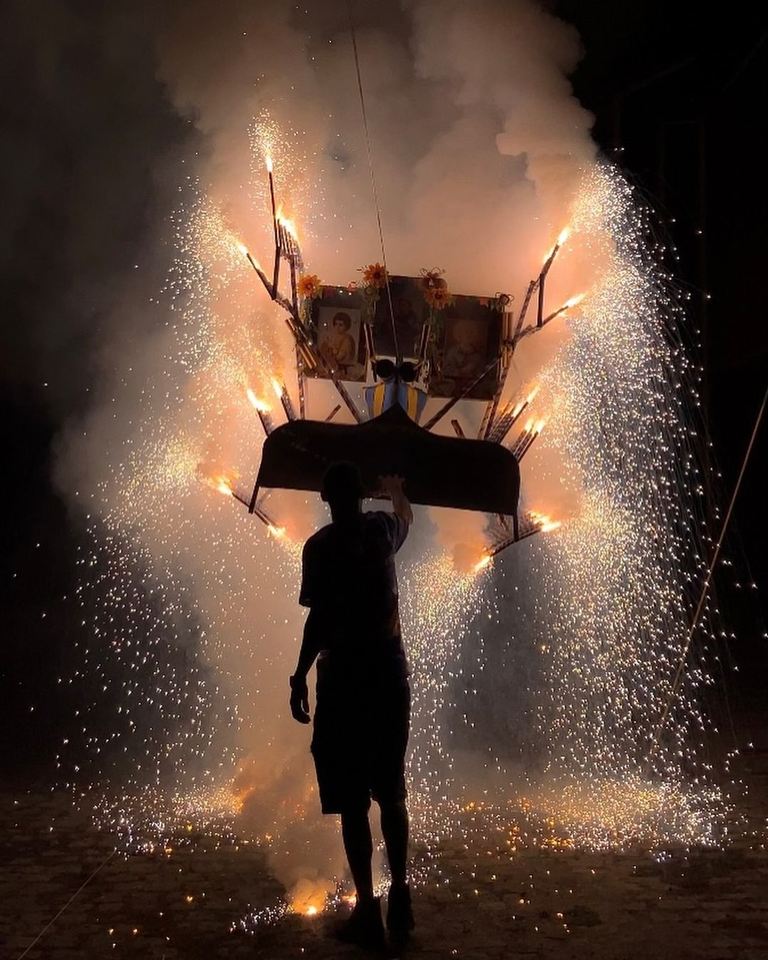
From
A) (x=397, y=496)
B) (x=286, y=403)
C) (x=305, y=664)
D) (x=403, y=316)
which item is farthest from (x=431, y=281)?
(x=305, y=664)

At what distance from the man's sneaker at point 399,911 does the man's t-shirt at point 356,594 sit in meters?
0.77

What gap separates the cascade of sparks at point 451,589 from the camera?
583 centimetres

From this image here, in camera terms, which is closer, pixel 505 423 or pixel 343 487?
pixel 343 487

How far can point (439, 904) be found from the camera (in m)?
3.68

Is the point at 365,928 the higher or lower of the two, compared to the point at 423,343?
lower

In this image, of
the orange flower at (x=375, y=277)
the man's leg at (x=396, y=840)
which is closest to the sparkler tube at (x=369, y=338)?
the orange flower at (x=375, y=277)

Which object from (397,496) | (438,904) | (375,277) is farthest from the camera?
(375,277)

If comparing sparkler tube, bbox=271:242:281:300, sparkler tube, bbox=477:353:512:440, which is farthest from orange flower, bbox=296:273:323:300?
sparkler tube, bbox=477:353:512:440

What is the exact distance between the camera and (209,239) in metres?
6.63

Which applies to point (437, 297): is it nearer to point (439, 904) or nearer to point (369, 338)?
point (369, 338)

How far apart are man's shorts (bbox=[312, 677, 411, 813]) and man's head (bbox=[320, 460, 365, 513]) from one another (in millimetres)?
644

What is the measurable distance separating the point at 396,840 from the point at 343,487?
129cm

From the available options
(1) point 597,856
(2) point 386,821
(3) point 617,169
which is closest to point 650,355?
(3) point 617,169

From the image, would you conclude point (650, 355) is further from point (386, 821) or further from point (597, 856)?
point (386, 821)
